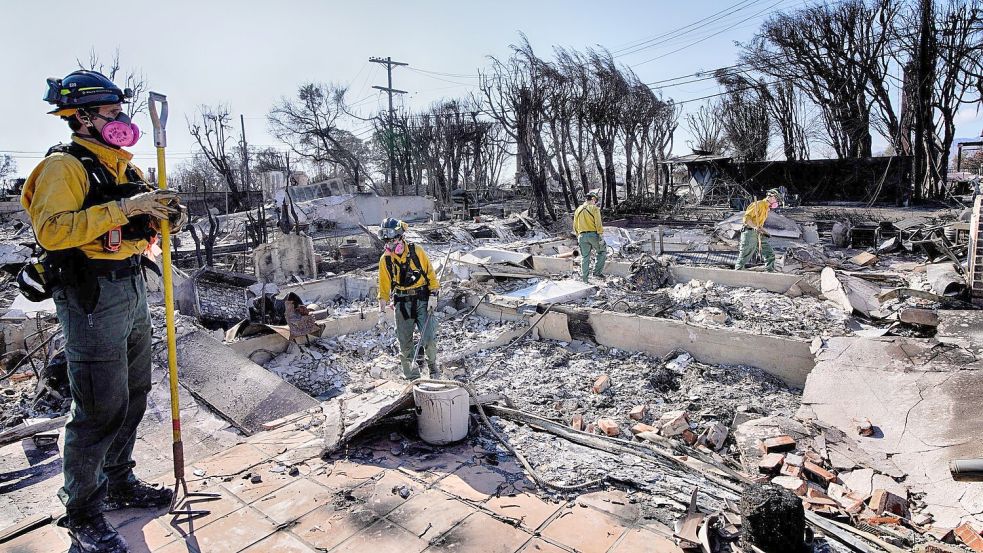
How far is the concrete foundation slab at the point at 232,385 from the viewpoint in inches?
188

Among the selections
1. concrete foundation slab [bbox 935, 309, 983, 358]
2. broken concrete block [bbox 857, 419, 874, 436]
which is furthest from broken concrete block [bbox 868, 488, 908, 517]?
concrete foundation slab [bbox 935, 309, 983, 358]

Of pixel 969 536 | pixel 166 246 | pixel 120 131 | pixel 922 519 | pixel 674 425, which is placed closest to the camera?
pixel 120 131

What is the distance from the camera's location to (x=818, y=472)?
3768 millimetres

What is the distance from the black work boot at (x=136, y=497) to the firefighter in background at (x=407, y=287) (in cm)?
349

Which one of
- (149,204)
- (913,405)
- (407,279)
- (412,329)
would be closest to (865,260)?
(913,405)

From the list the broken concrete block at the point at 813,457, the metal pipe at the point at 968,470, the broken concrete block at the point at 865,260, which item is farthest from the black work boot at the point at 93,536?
the broken concrete block at the point at 865,260

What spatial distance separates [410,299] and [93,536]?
391 cm

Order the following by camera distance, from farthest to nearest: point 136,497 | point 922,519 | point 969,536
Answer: point 922,519
point 969,536
point 136,497

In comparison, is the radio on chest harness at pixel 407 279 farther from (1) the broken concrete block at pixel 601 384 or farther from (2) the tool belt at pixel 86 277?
(2) the tool belt at pixel 86 277

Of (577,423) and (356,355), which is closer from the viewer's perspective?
(577,423)

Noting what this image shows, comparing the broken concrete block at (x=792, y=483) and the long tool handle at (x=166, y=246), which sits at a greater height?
the long tool handle at (x=166, y=246)

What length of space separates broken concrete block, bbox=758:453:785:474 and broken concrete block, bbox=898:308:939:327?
11.9ft

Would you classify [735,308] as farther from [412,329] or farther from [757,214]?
[412,329]

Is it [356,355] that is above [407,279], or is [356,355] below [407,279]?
below
